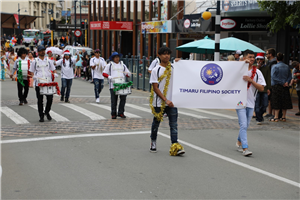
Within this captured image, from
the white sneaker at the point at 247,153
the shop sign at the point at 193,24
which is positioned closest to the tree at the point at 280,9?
the white sneaker at the point at 247,153

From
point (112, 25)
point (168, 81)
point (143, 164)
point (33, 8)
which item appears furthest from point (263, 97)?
point (33, 8)

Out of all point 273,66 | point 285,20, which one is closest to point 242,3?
point 285,20

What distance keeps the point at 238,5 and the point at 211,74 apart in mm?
11276

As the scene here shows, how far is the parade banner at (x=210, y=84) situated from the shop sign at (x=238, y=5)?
10008 millimetres

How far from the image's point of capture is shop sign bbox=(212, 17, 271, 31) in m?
19.0

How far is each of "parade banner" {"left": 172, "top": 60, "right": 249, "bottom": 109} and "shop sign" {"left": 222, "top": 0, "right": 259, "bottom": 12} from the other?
10.0 m

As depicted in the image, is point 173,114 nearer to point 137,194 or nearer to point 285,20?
point 137,194

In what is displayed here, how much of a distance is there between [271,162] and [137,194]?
2937 millimetres

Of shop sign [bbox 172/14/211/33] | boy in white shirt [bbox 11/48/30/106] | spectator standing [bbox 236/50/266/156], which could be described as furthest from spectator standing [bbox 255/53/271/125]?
shop sign [bbox 172/14/211/33]

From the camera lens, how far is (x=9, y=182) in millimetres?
5957

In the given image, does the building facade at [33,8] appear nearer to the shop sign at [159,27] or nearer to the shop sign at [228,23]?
the shop sign at [159,27]

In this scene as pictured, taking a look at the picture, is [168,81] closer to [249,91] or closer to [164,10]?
[249,91]

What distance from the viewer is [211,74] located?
25.3ft

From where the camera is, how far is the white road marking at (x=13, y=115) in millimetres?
11133
